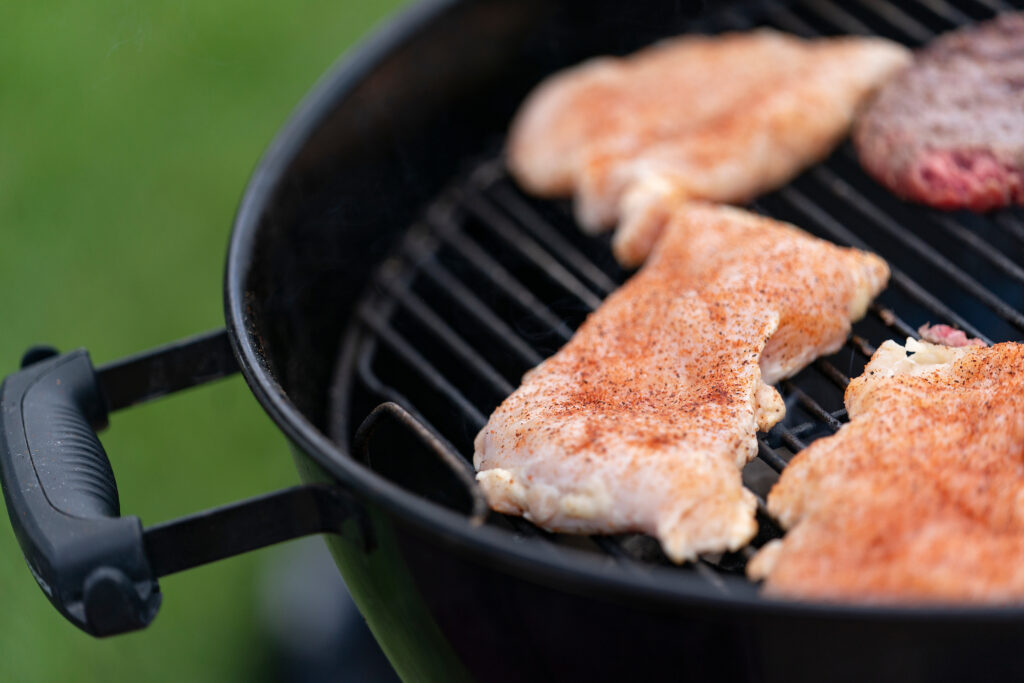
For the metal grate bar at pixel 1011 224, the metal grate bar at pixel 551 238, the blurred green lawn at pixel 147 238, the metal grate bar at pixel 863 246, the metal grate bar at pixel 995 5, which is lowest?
the blurred green lawn at pixel 147 238

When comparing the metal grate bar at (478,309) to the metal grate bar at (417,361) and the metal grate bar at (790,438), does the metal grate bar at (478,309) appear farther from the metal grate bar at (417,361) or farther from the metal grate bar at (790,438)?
the metal grate bar at (790,438)

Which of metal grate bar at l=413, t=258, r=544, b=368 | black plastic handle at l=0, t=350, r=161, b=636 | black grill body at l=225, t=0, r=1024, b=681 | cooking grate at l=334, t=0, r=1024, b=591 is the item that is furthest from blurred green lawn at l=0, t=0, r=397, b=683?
black plastic handle at l=0, t=350, r=161, b=636

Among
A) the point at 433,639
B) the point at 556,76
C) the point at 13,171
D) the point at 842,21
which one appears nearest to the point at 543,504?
the point at 433,639

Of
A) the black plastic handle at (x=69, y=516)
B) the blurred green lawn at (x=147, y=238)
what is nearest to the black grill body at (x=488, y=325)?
the black plastic handle at (x=69, y=516)

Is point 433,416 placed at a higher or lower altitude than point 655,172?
lower

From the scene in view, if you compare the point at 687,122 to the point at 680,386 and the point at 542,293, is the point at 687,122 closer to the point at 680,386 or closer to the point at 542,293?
the point at 542,293

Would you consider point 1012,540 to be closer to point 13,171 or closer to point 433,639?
point 433,639

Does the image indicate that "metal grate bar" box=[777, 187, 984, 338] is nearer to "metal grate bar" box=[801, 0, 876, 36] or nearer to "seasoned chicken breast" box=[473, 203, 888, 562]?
"seasoned chicken breast" box=[473, 203, 888, 562]
